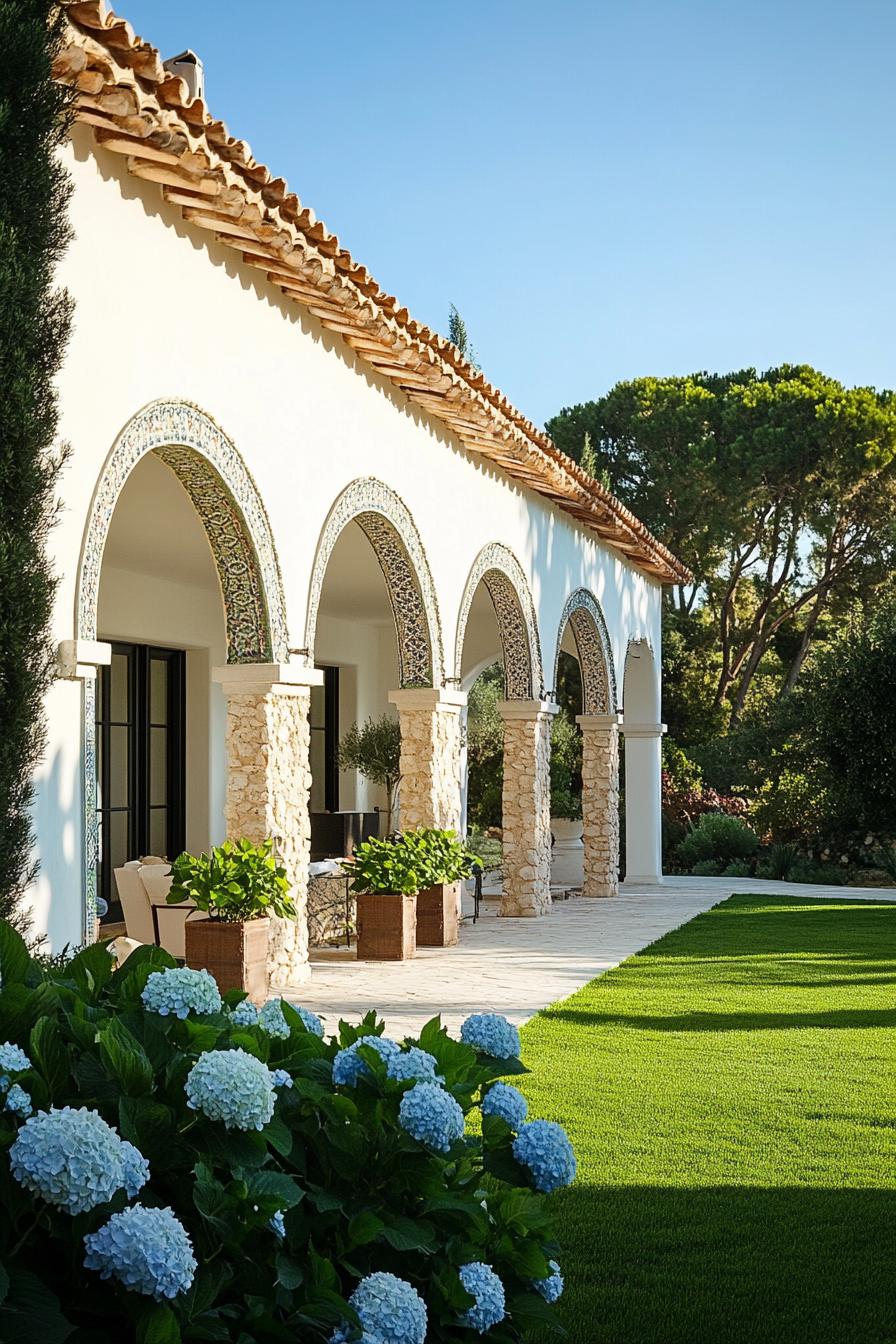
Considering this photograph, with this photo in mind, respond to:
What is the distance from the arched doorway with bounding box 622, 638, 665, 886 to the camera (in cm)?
2100

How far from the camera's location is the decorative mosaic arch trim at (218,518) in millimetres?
6762

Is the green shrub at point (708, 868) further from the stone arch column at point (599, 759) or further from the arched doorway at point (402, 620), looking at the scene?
the arched doorway at point (402, 620)

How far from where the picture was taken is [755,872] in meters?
22.2

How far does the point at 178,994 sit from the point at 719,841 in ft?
70.7

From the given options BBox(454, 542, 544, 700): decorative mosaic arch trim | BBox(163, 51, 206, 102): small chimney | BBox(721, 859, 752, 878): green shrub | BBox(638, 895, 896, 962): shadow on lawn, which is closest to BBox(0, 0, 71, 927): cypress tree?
BBox(163, 51, 206, 102): small chimney

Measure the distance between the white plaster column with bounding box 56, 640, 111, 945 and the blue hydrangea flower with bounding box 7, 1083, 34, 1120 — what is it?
181 inches

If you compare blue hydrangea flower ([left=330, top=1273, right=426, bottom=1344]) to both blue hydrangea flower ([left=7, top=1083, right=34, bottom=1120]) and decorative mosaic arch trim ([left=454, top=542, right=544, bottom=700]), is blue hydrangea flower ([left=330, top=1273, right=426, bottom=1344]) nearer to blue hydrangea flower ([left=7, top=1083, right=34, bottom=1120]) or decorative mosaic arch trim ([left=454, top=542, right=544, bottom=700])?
blue hydrangea flower ([left=7, top=1083, right=34, bottom=1120])

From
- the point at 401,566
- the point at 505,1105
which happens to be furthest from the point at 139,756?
the point at 505,1105

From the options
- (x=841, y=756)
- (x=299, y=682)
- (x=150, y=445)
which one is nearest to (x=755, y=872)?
(x=841, y=756)

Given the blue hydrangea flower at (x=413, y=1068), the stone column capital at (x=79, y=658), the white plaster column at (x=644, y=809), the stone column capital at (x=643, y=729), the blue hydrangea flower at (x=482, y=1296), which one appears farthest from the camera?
the stone column capital at (x=643, y=729)

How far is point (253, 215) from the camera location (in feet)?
24.3

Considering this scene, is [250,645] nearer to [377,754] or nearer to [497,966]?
[497,966]

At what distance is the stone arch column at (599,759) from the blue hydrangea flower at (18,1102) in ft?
53.5

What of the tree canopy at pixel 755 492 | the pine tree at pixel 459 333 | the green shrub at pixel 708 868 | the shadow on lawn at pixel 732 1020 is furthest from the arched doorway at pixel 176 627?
the tree canopy at pixel 755 492
